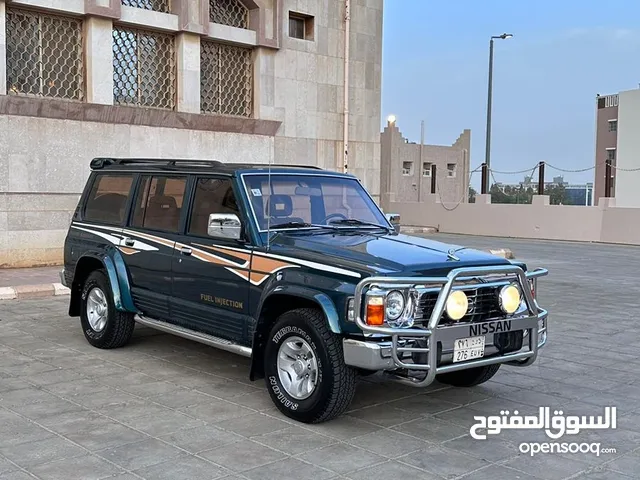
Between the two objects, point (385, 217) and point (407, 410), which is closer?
point (407, 410)

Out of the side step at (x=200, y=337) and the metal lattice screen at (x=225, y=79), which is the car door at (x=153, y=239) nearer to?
the side step at (x=200, y=337)

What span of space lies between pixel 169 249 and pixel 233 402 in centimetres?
166

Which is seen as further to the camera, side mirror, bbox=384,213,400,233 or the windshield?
side mirror, bbox=384,213,400,233

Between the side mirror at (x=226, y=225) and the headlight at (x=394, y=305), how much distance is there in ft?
5.31

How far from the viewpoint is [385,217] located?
23.5ft

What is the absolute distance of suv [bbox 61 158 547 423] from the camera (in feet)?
16.6

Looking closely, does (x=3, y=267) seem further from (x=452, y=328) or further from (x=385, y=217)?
(x=452, y=328)

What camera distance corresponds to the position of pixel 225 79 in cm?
1633

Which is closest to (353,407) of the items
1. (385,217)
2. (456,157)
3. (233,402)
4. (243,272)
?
(233,402)

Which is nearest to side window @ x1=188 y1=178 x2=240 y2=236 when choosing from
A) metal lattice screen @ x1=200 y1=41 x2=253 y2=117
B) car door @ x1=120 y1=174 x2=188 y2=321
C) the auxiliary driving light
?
car door @ x1=120 y1=174 x2=188 y2=321

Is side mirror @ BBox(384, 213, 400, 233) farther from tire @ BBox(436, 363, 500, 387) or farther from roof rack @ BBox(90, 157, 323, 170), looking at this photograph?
tire @ BBox(436, 363, 500, 387)

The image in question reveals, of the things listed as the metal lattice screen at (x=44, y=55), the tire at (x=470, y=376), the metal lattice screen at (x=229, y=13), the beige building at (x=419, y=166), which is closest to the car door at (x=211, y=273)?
the tire at (x=470, y=376)

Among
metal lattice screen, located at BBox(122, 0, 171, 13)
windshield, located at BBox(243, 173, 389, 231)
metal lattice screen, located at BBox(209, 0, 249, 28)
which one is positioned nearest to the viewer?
windshield, located at BBox(243, 173, 389, 231)

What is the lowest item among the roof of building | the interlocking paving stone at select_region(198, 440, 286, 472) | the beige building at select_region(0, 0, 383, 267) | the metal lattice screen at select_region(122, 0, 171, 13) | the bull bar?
the interlocking paving stone at select_region(198, 440, 286, 472)
